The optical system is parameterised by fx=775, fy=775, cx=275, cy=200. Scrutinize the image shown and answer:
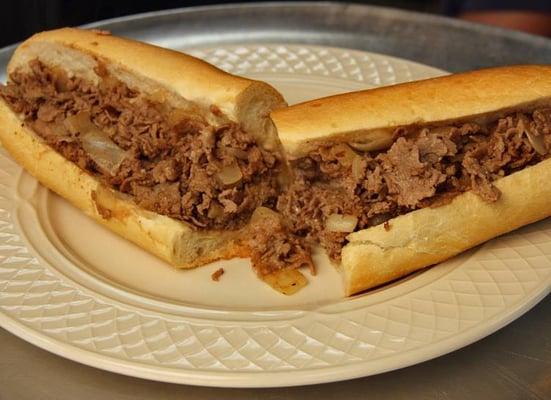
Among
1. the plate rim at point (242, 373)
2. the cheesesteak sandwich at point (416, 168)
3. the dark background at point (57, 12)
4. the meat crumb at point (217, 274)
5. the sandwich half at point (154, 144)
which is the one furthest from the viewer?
the dark background at point (57, 12)

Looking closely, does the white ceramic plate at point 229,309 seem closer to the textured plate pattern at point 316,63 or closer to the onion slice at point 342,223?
the onion slice at point 342,223

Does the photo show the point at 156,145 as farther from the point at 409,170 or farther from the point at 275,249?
the point at 409,170

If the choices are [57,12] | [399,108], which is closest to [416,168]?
[399,108]

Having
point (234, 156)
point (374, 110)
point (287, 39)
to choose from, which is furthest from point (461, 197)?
point (287, 39)

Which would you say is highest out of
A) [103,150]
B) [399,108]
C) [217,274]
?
[399,108]

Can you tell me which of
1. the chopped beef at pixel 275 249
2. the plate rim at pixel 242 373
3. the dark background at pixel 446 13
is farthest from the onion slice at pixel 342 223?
the dark background at pixel 446 13

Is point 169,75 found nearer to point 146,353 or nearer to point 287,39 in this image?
point 146,353

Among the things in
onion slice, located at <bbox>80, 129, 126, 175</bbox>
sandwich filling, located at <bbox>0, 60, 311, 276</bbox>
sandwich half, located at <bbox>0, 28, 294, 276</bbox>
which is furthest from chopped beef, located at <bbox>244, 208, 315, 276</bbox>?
onion slice, located at <bbox>80, 129, 126, 175</bbox>
